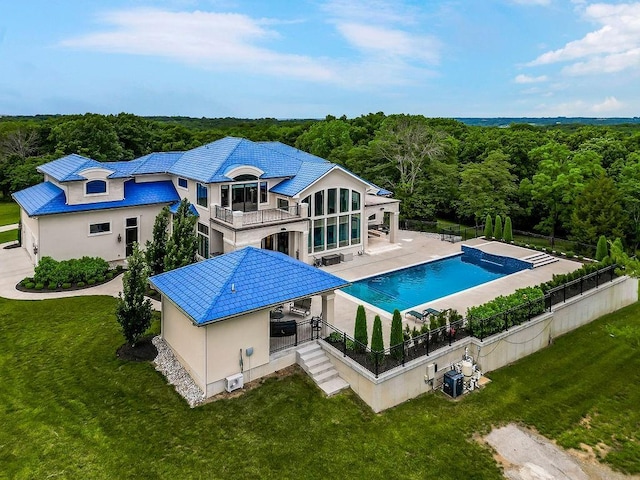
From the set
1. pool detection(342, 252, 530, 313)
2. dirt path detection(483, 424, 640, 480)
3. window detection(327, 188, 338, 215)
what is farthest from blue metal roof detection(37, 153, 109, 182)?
dirt path detection(483, 424, 640, 480)

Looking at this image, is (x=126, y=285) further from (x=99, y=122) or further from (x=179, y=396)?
(x=99, y=122)

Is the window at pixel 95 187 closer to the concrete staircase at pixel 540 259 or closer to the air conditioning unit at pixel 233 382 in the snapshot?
the air conditioning unit at pixel 233 382

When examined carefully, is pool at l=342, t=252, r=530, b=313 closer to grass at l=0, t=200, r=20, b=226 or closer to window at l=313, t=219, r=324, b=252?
window at l=313, t=219, r=324, b=252

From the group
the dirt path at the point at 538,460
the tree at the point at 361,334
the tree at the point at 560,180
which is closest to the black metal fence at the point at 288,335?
the tree at the point at 361,334

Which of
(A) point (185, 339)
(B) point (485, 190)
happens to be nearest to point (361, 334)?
(A) point (185, 339)

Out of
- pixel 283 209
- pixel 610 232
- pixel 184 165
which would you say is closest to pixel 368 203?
pixel 283 209
